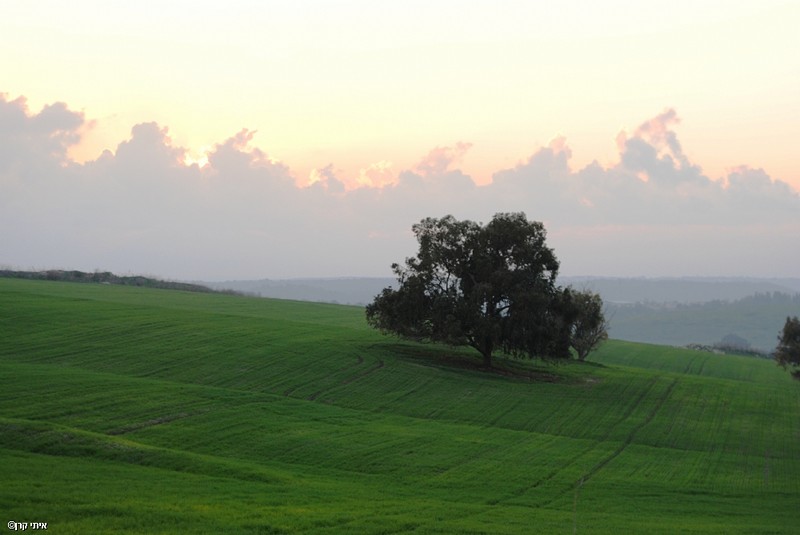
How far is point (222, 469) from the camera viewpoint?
1255 inches

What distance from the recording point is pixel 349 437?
1629 inches

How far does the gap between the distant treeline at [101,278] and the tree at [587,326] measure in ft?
244

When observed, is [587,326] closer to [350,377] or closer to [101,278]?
[350,377]

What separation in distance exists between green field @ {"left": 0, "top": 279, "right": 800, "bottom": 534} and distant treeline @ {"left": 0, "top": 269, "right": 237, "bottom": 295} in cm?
5757

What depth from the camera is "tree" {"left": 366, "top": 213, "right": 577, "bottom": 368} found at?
65.7m

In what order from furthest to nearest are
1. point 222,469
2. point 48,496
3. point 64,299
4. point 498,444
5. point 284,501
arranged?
point 64,299, point 498,444, point 222,469, point 284,501, point 48,496

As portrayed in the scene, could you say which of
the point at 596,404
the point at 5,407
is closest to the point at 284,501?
the point at 5,407

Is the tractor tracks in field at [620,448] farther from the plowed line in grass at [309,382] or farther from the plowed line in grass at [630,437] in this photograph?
the plowed line in grass at [309,382]

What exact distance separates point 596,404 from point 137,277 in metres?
104

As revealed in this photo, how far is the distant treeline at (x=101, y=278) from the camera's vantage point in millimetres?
130125

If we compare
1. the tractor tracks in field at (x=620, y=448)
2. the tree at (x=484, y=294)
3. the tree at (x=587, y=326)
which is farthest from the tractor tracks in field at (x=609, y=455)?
the tree at (x=587, y=326)

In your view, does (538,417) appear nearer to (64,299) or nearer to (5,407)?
(5,407)

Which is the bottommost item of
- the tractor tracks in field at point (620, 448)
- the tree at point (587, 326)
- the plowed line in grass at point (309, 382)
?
the tractor tracks in field at point (620, 448)

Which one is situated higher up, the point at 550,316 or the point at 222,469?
the point at 550,316
